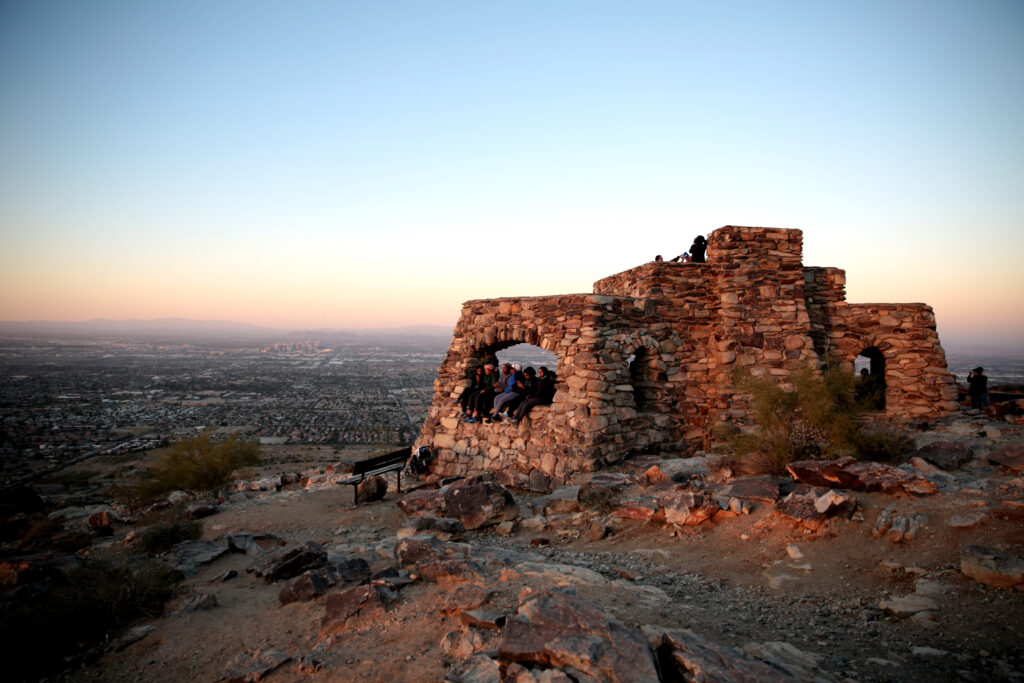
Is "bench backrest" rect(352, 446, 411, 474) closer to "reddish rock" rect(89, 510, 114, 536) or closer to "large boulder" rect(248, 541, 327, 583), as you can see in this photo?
"large boulder" rect(248, 541, 327, 583)

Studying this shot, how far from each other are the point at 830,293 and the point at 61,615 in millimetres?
13985

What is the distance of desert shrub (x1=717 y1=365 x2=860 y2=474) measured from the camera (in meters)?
7.33

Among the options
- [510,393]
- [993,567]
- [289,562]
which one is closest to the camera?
[993,567]

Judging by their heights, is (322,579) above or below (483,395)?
below

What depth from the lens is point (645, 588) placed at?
4.66m

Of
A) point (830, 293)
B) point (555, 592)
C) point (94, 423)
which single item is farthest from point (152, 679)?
point (94, 423)

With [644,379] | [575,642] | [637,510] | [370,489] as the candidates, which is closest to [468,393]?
[370,489]

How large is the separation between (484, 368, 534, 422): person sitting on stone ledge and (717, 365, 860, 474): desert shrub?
426 cm

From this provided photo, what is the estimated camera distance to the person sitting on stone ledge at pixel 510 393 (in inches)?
411

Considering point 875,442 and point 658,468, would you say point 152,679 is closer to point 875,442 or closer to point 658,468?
point 658,468

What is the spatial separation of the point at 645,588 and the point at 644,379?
6.02 meters

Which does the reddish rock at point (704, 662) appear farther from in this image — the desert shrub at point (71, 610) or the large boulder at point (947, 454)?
the large boulder at point (947, 454)

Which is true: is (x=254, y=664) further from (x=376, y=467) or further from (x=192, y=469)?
(x=192, y=469)

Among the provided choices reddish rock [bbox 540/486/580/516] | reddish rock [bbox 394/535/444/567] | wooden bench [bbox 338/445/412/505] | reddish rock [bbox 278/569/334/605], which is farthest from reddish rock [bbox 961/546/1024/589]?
wooden bench [bbox 338/445/412/505]
